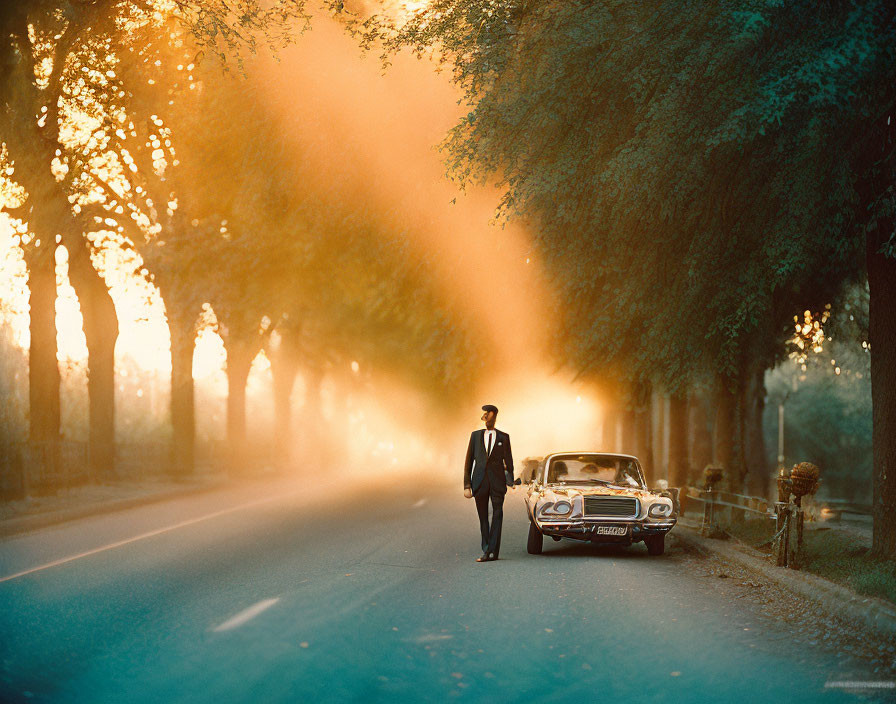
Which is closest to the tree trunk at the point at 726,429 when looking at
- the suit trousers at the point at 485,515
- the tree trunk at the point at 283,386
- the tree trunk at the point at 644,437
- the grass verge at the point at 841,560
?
the tree trunk at the point at 644,437

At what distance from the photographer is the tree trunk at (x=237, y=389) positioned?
4016 cm

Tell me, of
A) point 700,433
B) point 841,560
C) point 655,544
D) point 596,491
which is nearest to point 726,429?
point 700,433

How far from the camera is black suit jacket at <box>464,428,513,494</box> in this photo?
13.7 metres

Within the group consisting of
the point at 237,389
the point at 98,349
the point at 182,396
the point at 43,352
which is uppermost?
the point at 98,349

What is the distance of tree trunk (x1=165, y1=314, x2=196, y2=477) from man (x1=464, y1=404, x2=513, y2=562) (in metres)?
20.4

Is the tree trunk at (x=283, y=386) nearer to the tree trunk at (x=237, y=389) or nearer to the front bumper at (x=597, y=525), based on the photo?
the tree trunk at (x=237, y=389)

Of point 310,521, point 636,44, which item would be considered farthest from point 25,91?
point 636,44

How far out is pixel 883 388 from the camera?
12.4m

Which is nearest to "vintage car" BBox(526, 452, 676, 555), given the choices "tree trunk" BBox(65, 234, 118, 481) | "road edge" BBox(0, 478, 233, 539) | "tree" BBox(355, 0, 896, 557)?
"tree" BBox(355, 0, 896, 557)

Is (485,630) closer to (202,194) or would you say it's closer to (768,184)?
(768,184)

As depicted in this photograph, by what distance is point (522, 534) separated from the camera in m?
18.7

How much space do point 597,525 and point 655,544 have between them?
112 centimetres

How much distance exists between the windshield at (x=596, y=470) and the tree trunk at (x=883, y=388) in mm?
3900

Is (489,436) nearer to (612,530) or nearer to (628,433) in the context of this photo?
(612,530)
